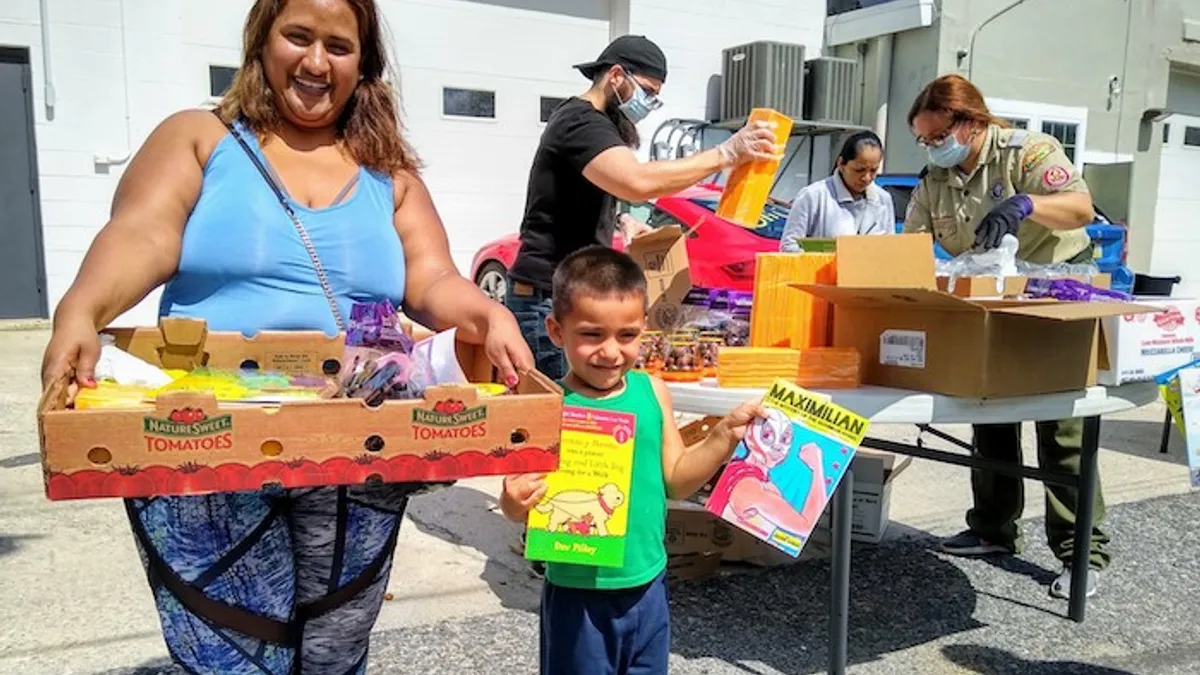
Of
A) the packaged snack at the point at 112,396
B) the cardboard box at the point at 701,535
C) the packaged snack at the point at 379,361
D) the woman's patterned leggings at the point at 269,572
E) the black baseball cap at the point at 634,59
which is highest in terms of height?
the black baseball cap at the point at 634,59

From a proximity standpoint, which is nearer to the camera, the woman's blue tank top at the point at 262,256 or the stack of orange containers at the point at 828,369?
the woman's blue tank top at the point at 262,256

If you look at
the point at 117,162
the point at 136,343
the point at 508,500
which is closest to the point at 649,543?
the point at 508,500

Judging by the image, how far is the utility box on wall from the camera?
11.4 meters

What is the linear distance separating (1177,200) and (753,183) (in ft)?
47.3

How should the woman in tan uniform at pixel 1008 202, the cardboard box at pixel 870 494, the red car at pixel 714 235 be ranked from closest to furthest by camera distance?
the woman in tan uniform at pixel 1008 202 → the cardboard box at pixel 870 494 → the red car at pixel 714 235

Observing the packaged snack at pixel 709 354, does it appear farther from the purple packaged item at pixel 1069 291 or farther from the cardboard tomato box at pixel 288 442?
the cardboard tomato box at pixel 288 442

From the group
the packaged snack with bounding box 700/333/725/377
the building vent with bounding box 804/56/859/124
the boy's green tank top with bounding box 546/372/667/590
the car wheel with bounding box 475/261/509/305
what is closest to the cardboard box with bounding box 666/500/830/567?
the packaged snack with bounding box 700/333/725/377

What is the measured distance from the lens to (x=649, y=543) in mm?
2000

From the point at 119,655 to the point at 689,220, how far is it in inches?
211

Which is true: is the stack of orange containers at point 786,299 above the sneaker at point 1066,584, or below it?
above

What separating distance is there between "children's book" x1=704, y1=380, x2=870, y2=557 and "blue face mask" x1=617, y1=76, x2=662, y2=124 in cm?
162

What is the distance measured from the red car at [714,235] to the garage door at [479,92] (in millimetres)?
2171

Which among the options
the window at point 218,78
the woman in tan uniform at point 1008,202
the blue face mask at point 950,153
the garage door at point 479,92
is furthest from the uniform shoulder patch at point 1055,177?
the window at point 218,78

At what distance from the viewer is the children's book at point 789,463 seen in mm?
1896
